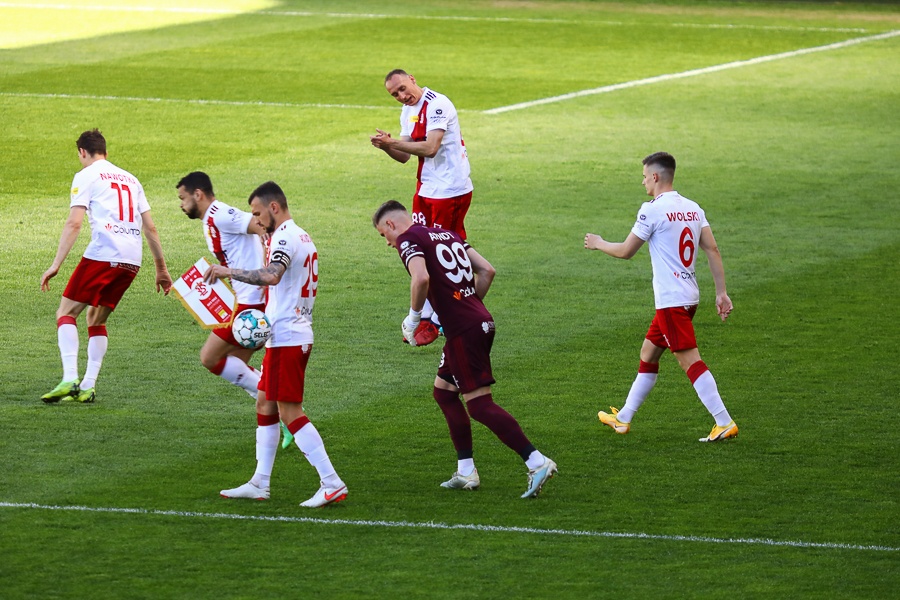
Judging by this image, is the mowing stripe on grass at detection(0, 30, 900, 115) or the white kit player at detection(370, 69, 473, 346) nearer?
the white kit player at detection(370, 69, 473, 346)

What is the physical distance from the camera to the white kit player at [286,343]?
26.3 feet

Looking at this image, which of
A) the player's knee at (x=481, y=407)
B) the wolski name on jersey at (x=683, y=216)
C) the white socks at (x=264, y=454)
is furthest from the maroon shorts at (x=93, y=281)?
the wolski name on jersey at (x=683, y=216)

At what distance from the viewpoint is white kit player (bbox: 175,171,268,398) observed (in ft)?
31.0

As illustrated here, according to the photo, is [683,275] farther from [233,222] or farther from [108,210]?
[108,210]

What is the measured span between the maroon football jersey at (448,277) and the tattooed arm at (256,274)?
0.75m

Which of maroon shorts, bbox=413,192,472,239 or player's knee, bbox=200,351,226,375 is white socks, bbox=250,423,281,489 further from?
maroon shorts, bbox=413,192,472,239

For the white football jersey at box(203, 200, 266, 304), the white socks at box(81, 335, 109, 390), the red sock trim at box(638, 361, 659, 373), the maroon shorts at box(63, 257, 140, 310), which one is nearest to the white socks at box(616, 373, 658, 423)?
the red sock trim at box(638, 361, 659, 373)

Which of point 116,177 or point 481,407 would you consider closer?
point 481,407

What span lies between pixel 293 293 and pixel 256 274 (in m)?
0.34

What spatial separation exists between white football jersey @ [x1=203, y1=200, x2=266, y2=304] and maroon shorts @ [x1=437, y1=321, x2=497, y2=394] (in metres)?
1.72

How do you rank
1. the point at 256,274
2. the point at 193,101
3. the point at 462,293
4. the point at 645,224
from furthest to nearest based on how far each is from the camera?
the point at 193,101
the point at 645,224
the point at 462,293
the point at 256,274

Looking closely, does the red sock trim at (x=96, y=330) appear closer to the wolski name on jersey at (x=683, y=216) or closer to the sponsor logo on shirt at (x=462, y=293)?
the sponsor logo on shirt at (x=462, y=293)

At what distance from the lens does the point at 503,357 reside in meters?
11.8

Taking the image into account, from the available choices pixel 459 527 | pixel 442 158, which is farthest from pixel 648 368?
pixel 442 158
